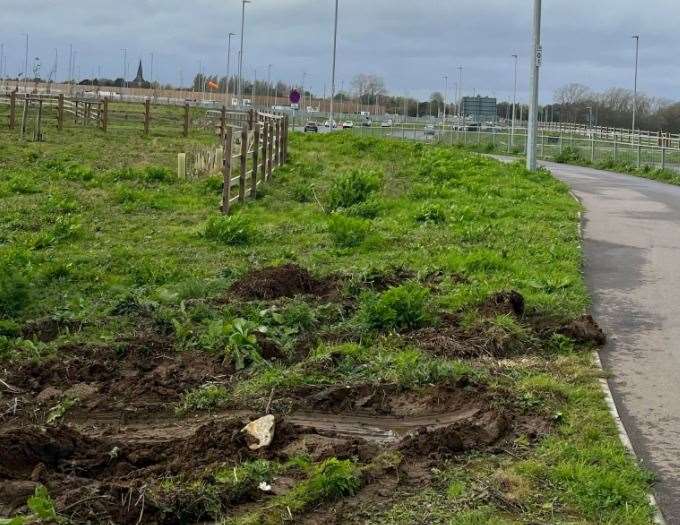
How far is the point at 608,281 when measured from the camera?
11.8 meters

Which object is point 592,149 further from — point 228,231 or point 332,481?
point 332,481

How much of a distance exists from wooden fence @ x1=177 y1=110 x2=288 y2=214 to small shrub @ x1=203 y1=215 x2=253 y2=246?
2775 mm

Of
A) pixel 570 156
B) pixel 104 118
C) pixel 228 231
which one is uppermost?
pixel 104 118

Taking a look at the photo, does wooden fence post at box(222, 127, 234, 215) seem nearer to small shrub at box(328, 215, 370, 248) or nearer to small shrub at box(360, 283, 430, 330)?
small shrub at box(328, 215, 370, 248)

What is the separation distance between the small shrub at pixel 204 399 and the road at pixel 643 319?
281cm

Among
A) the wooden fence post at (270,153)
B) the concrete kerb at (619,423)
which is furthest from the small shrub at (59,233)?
the concrete kerb at (619,423)

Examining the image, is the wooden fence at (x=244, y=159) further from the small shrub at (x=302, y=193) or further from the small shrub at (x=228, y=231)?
the small shrub at (x=228, y=231)

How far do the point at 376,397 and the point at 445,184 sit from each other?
14006 millimetres

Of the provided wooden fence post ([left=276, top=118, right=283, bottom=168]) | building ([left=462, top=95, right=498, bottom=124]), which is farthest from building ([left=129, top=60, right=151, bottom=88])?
wooden fence post ([left=276, top=118, right=283, bottom=168])

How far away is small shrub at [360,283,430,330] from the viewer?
8.88m

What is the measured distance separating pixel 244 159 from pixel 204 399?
11442mm

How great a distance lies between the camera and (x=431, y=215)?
15.6m

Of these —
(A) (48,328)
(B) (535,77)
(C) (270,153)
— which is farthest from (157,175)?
(A) (48,328)

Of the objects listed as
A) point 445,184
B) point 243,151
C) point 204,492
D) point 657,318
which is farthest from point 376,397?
point 445,184
